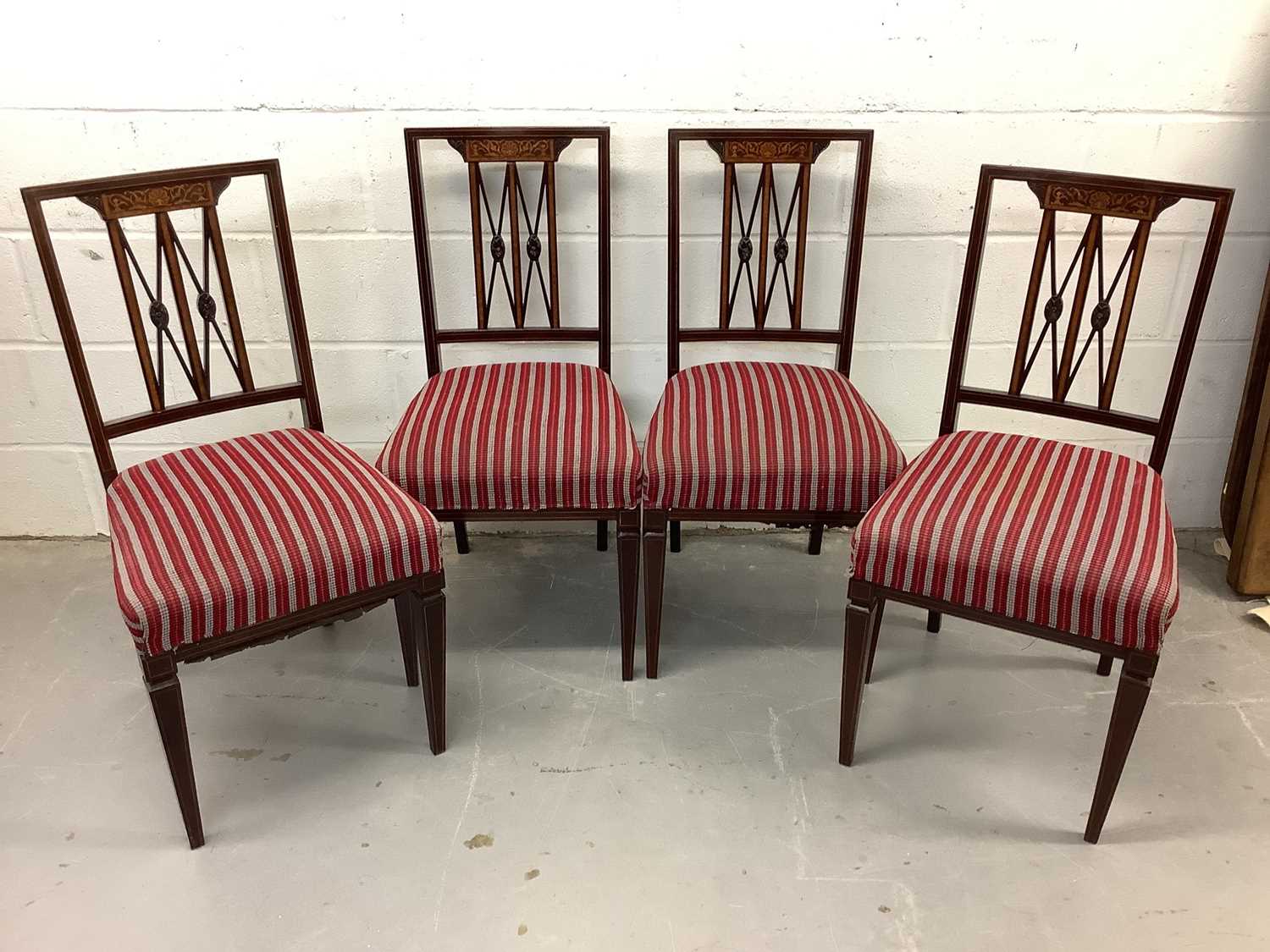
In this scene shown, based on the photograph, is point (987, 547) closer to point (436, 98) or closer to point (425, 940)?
point (425, 940)

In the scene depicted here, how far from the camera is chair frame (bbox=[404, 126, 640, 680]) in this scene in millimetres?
1841

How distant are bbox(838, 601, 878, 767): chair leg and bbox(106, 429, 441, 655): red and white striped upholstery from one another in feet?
2.22

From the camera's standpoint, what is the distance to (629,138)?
210cm

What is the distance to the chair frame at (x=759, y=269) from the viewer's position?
182 centimetres

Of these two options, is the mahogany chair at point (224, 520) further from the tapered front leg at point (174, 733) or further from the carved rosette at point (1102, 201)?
the carved rosette at point (1102, 201)

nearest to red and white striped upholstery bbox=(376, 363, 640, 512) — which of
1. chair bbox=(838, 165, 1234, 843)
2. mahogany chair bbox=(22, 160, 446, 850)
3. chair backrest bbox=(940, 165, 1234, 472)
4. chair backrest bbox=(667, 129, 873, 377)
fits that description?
mahogany chair bbox=(22, 160, 446, 850)

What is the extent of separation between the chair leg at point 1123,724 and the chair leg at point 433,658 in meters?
1.05

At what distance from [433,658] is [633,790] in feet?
1.32

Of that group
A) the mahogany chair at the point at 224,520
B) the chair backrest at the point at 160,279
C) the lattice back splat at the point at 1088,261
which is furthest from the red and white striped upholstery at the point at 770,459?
the chair backrest at the point at 160,279

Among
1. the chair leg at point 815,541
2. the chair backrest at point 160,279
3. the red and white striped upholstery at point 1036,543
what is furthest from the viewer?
the chair leg at point 815,541

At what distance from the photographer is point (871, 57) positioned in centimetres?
203

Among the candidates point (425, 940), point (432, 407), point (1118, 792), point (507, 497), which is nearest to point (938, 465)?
point (1118, 792)

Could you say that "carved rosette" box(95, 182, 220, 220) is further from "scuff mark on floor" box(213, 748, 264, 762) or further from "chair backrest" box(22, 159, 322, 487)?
"scuff mark on floor" box(213, 748, 264, 762)

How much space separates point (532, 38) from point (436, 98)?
0.74 feet
